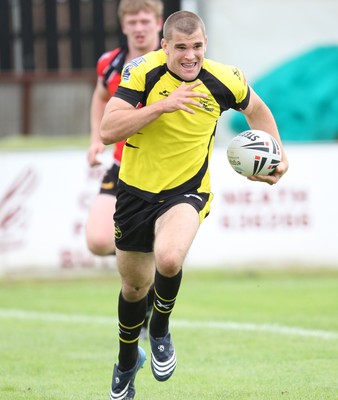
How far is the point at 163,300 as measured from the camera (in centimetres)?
682

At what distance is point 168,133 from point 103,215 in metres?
2.38

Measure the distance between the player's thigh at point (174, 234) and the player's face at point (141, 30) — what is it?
2715mm

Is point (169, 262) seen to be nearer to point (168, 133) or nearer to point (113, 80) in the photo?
point (168, 133)

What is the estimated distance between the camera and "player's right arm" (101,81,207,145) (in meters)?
6.44

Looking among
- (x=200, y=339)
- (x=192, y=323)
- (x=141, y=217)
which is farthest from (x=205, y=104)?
(x=192, y=323)

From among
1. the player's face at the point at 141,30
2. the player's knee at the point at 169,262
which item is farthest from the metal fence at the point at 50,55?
the player's knee at the point at 169,262

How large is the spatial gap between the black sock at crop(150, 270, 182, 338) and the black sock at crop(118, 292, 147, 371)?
135 mm

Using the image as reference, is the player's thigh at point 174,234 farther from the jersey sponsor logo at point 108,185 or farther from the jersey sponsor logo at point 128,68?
the jersey sponsor logo at point 108,185

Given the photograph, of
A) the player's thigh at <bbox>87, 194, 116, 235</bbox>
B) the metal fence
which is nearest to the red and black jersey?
the player's thigh at <bbox>87, 194, 116, 235</bbox>

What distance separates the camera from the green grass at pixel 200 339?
7406 millimetres

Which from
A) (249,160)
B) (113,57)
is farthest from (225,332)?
(249,160)

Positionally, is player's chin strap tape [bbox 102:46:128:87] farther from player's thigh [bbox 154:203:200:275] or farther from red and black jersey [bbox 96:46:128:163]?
player's thigh [bbox 154:203:200:275]

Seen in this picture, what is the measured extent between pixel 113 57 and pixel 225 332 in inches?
98.9

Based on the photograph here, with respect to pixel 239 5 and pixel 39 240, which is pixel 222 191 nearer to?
pixel 39 240
